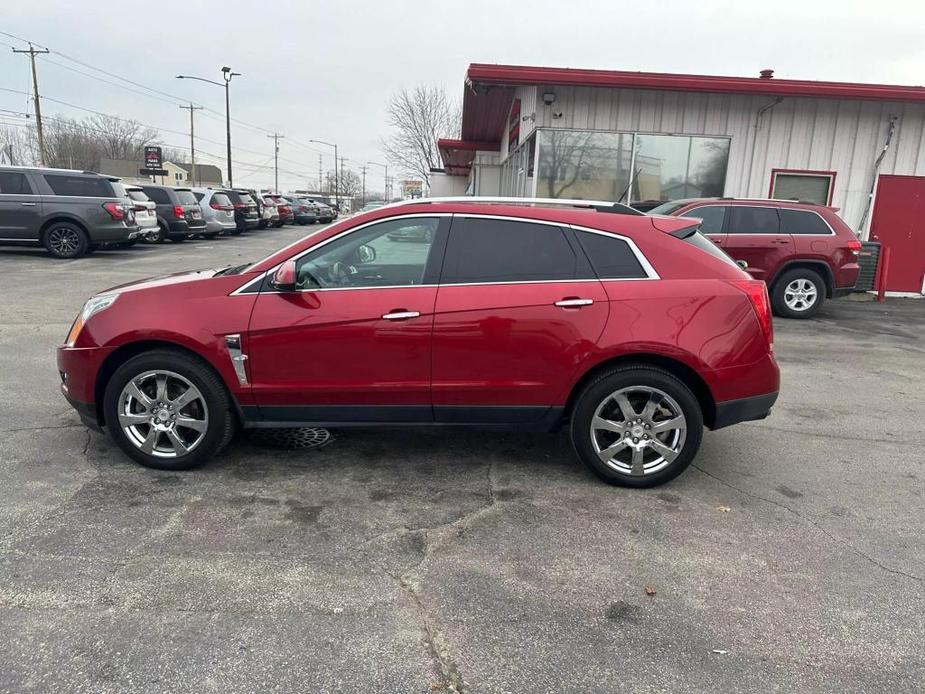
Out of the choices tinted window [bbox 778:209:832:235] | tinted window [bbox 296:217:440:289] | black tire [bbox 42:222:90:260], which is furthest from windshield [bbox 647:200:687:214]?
black tire [bbox 42:222:90:260]

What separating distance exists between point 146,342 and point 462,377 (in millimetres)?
1904

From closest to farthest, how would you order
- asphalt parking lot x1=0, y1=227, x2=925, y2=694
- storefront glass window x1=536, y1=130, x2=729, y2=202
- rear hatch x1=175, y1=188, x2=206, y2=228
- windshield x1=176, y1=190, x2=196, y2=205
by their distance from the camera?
asphalt parking lot x1=0, y1=227, x2=925, y2=694 < storefront glass window x1=536, y1=130, x2=729, y2=202 < rear hatch x1=175, y1=188, x2=206, y2=228 < windshield x1=176, y1=190, x2=196, y2=205

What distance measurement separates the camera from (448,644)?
2598 millimetres

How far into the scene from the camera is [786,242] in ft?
32.7

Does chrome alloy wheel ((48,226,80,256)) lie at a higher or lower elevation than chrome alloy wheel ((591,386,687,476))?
higher

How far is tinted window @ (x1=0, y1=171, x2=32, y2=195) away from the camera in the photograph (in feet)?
46.9

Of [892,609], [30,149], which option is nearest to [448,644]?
[892,609]

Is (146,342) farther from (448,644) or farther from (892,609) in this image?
(892,609)

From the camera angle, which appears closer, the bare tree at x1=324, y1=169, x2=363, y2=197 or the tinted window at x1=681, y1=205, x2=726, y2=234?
the tinted window at x1=681, y1=205, x2=726, y2=234

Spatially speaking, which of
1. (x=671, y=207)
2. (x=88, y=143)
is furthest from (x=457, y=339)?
(x=88, y=143)

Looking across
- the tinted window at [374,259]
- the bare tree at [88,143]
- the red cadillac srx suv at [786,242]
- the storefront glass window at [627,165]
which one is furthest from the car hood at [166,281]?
the bare tree at [88,143]

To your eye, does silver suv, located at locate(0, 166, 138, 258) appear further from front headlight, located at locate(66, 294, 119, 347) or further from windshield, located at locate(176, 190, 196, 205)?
front headlight, located at locate(66, 294, 119, 347)

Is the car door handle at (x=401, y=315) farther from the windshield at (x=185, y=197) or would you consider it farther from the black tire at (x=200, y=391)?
the windshield at (x=185, y=197)

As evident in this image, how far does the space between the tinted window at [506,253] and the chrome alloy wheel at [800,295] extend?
7.67m
